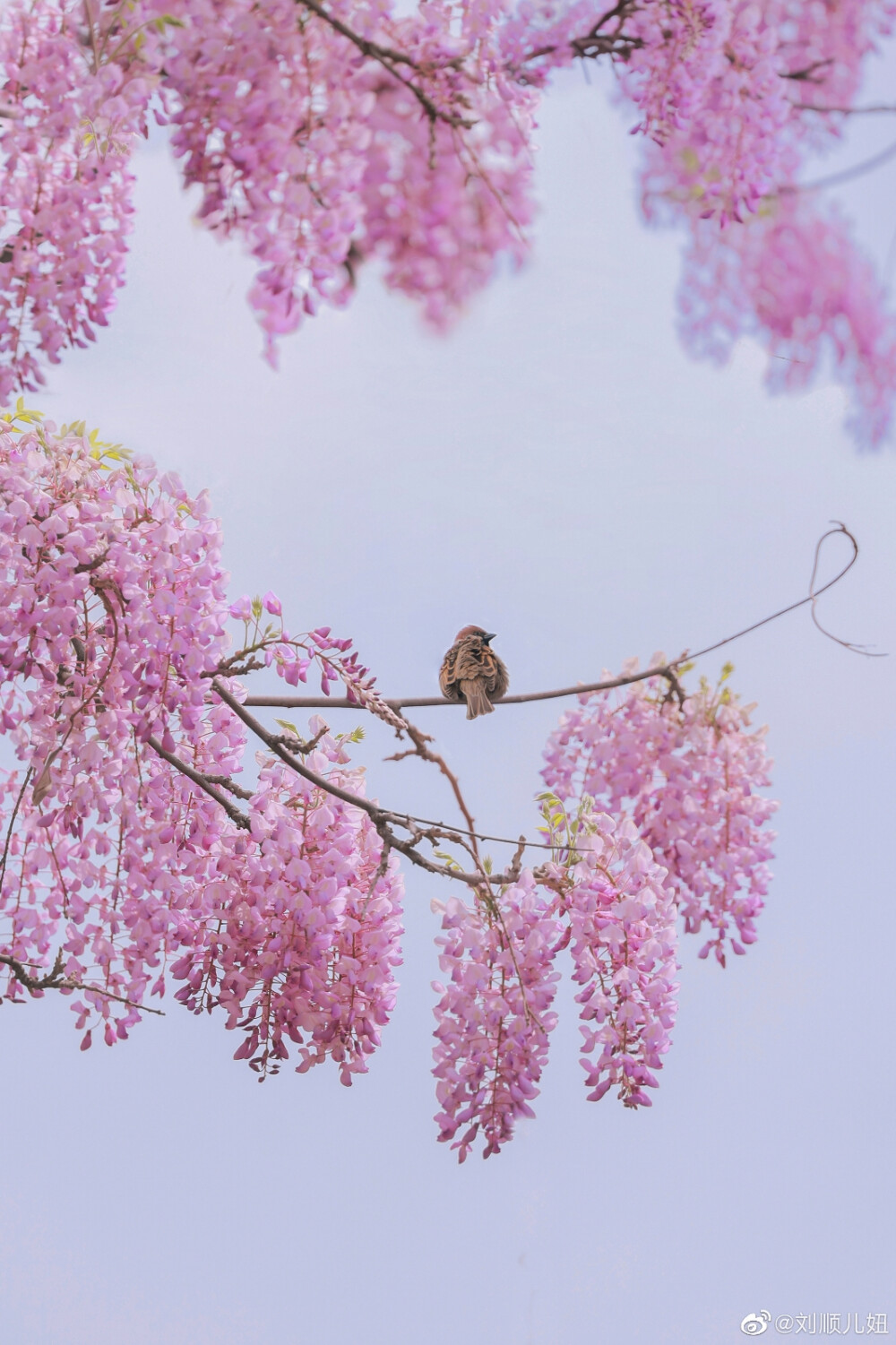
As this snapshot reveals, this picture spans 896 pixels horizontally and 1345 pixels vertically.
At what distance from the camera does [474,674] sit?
5.53 feet

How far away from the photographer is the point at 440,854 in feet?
4.72

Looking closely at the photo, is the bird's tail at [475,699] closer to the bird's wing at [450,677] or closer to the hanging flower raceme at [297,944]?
the bird's wing at [450,677]

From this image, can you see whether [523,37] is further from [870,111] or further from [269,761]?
[269,761]

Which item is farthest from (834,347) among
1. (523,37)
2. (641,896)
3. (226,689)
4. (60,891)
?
(60,891)

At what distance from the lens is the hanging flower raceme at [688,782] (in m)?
1.83

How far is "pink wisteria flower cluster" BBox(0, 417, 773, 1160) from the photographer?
125cm

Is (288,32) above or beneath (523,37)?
beneath

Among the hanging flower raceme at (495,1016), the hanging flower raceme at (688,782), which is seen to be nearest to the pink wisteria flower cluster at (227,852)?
the hanging flower raceme at (495,1016)

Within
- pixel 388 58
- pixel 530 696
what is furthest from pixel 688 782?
pixel 388 58

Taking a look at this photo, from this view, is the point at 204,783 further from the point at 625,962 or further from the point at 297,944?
the point at 625,962

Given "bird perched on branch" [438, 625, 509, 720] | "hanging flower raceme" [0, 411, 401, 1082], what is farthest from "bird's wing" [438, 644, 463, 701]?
"hanging flower raceme" [0, 411, 401, 1082]

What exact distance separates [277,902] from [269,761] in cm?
22

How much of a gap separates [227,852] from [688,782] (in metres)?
0.81

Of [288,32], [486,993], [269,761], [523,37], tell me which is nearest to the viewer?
[288,32]
